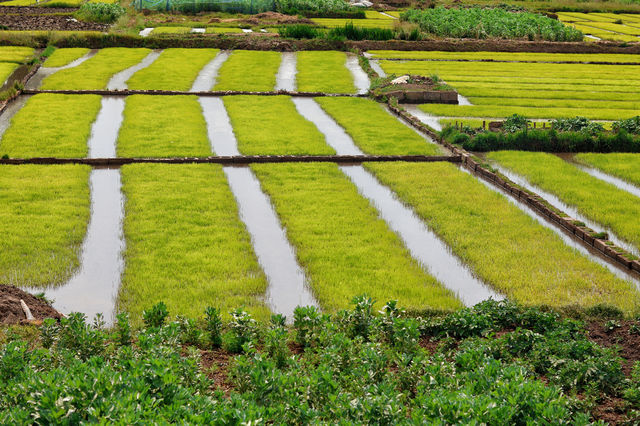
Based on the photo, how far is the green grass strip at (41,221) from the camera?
9.62 metres

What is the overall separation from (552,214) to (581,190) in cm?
192

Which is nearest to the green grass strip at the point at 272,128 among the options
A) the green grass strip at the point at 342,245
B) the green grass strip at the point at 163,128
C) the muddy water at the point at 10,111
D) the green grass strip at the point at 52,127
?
the green grass strip at the point at 163,128

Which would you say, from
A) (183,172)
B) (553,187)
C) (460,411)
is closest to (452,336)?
(460,411)

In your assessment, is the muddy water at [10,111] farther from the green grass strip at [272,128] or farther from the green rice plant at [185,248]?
the green rice plant at [185,248]

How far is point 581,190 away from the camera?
13898 mm

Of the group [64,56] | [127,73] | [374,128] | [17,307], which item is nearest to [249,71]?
[127,73]

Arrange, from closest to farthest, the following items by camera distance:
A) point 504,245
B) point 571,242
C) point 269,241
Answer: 1. point 504,245
2. point 269,241
3. point 571,242

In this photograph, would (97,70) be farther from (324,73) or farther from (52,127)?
(52,127)

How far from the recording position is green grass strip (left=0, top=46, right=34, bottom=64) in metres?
30.1

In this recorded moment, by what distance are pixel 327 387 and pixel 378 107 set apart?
57.2 feet

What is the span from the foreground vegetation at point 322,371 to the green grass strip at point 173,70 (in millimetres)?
18590

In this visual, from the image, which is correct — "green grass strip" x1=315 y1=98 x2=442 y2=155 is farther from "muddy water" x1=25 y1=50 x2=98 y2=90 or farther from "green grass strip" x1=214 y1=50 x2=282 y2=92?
"muddy water" x1=25 y1=50 x2=98 y2=90

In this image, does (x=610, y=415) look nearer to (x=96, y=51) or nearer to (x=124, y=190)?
(x=124, y=190)

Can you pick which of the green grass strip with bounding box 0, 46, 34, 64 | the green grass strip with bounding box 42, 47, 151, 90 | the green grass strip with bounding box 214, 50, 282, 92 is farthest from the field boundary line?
the green grass strip with bounding box 0, 46, 34, 64
